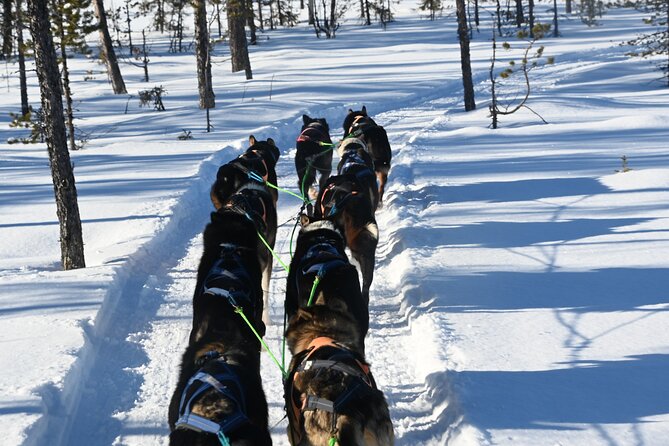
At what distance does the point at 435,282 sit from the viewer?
6219 mm

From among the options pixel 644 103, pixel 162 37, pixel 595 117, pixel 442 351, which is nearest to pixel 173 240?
pixel 442 351

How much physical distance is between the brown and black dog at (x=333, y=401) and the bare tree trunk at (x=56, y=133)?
4797 millimetres

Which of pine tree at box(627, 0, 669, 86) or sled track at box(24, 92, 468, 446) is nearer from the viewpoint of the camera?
sled track at box(24, 92, 468, 446)

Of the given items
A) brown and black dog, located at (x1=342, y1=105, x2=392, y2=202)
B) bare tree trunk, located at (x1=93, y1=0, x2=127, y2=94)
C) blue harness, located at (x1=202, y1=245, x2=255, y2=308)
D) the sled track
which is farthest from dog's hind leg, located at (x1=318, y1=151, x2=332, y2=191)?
bare tree trunk, located at (x1=93, y1=0, x2=127, y2=94)

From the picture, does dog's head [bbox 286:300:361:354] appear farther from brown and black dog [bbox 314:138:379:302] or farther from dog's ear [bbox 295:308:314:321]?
brown and black dog [bbox 314:138:379:302]

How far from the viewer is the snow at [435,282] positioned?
407 centimetres

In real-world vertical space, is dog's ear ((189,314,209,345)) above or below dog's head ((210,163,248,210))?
below

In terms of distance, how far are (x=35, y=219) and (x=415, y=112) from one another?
1163cm

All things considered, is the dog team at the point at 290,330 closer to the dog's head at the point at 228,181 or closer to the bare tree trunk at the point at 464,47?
the dog's head at the point at 228,181

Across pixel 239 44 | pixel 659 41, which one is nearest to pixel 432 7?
pixel 239 44

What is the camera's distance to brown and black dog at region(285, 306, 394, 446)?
9.23 ft

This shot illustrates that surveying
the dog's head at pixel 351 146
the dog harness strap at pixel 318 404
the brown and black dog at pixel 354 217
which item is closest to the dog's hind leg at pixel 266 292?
the brown and black dog at pixel 354 217

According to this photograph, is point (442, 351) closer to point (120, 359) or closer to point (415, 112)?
point (120, 359)

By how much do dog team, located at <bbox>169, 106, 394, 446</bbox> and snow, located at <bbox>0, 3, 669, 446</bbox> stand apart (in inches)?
30.7
